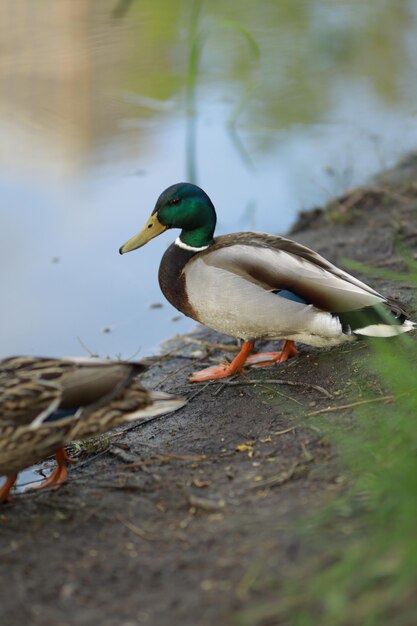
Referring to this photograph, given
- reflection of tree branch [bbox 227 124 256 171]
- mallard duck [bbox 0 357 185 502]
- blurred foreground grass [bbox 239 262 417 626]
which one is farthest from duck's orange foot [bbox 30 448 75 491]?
reflection of tree branch [bbox 227 124 256 171]

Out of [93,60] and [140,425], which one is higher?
[93,60]

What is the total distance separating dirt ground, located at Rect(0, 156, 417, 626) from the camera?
8.97 ft

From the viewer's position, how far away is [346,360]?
14.9 ft

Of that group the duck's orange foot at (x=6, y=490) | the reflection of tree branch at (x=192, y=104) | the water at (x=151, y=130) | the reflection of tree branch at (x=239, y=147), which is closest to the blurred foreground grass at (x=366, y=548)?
the duck's orange foot at (x=6, y=490)

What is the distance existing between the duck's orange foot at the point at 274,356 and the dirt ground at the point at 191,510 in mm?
93

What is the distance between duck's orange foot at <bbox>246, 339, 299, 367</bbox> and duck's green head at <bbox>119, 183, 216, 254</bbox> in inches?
25.8

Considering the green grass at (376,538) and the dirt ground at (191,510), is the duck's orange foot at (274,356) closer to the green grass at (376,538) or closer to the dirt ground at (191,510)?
the dirt ground at (191,510)

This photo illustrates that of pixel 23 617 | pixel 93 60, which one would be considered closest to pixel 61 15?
pixel 93 60

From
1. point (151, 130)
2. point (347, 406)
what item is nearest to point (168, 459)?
point (347, 406)

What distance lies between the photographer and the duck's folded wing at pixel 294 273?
4.57 meters

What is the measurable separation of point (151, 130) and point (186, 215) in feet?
13.5

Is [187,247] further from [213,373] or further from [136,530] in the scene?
[136,530]

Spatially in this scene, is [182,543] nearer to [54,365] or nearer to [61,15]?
[54,365]

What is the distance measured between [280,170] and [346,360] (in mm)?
3991
